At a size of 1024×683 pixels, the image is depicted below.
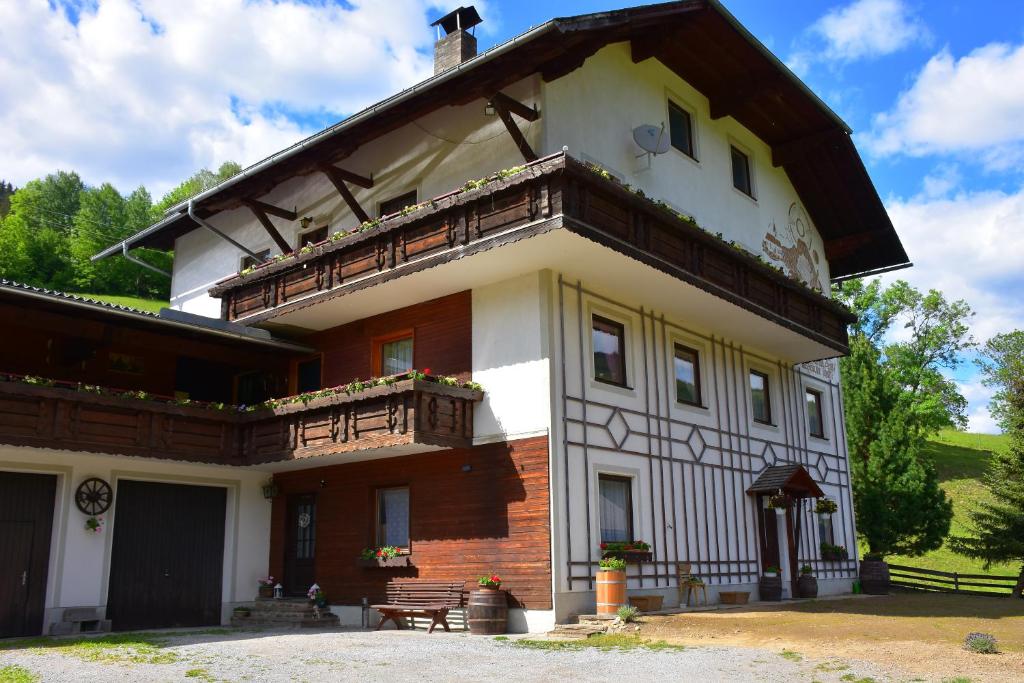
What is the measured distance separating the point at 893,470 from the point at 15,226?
169 ft

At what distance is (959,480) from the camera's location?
50.1m

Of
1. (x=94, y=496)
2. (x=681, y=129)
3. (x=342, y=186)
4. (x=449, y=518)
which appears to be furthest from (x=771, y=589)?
(x=94, y=496)

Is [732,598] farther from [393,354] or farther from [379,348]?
[379,348]

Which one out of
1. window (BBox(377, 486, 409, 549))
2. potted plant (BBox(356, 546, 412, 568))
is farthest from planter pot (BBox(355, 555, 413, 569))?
window (BBox(377, 486, 409, 549))

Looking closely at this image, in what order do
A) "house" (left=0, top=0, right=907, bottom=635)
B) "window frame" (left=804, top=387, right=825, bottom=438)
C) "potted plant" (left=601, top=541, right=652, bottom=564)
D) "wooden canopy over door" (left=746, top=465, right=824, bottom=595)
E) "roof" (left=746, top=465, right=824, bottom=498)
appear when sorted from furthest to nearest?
1. "window frame" (left=804, top=387, right=825, bottom=438)
2. "wooden canopy over door" (left=746, top=465, right=824, bottom=595)
3. "roof" (left=746, top=465, right=824, bottom=498)
4. "potted plant" (left=601, top=541, right=652, bottom=564)
5. "house" (left=0, top=0, right=907, bottom=635)

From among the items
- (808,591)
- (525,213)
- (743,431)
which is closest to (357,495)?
(525,213)

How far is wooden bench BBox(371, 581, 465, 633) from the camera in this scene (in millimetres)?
15445

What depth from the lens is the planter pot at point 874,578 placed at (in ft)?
Answer: 78.7

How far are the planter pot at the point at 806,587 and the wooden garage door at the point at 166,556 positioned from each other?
12.8 m

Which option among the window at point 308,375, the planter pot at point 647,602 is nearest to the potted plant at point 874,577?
the planter pot at point 647,602

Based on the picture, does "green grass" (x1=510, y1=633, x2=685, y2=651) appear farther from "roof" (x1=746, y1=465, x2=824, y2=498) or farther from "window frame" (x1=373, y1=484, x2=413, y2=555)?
"roof" (x1=746, y1=465, x2=824, y2=498)

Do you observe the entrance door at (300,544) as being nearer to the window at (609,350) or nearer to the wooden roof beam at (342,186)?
the wooden roof beam at (342,186)

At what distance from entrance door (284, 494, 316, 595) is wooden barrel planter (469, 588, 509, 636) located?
5.16 m

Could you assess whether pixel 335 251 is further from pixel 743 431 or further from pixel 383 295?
pixel 743 431
